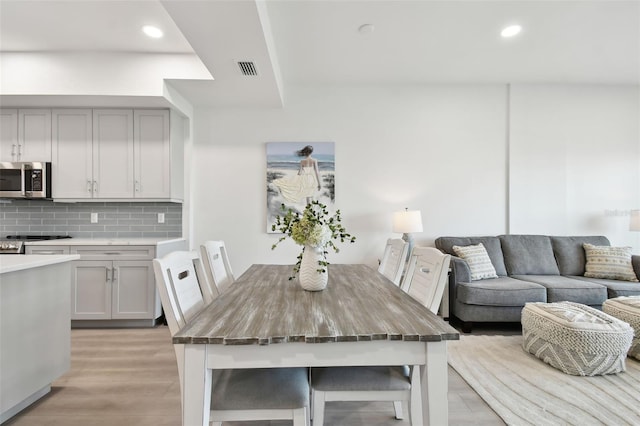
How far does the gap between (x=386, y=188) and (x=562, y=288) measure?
80.0 inches

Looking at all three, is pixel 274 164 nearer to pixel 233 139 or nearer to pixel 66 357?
pixel 233 139

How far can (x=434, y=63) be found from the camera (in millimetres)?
3344

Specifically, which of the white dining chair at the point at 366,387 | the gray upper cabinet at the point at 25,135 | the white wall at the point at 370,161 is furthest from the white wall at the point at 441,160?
the white dining chair at the point at 366,387

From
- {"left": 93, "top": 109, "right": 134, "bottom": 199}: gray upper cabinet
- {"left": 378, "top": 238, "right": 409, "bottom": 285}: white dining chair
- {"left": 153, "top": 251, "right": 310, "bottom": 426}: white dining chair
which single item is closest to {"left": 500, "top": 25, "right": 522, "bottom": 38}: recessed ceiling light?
{"left": 378, "top": 238, "right": 409, "bottom": 285}: white dining chair

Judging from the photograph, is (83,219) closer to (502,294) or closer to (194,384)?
(194,384)

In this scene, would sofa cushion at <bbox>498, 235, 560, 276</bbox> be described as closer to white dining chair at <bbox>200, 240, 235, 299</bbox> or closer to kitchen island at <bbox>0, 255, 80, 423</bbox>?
white dining chair at <bbox>200, 240, 235, 299</bbox>

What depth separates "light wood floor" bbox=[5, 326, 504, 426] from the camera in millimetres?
1758

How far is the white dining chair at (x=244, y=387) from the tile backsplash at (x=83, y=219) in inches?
107

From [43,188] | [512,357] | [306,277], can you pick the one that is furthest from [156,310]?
[512,357]

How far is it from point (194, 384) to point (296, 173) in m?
2.98

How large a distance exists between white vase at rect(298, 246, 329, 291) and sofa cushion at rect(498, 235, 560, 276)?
2860 millimetres

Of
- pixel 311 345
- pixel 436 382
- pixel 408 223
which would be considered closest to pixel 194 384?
pixel 311 345

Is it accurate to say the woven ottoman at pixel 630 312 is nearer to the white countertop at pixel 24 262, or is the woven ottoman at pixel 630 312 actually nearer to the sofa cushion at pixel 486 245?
the sofa cushion at pixel 486 245

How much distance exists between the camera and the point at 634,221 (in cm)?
354
